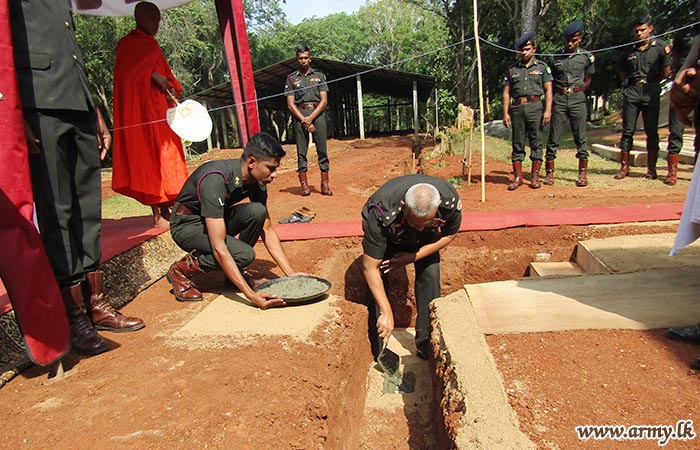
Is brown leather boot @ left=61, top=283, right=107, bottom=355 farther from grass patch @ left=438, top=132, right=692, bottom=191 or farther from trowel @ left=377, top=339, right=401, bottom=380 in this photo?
grass patch @ left=438, top=132, right=692, bottom=191

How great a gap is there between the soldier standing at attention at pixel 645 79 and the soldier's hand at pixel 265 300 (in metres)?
4.68

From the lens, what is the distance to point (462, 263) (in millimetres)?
3746

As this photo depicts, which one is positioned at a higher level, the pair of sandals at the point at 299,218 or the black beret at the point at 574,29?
the black beret at the point at 574,29

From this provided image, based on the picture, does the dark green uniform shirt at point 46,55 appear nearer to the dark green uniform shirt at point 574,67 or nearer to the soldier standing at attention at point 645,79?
the dark green uniform shirt at point 574,67

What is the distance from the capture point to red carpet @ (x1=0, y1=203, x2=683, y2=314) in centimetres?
349

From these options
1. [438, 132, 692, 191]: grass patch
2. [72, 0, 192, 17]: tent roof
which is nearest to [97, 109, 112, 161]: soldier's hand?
[72, 0, 192, 17]: tent roof

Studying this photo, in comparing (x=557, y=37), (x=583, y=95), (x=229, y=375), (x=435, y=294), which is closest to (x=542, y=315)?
(x=435, y=294)

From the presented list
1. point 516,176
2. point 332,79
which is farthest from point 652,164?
point 332,79

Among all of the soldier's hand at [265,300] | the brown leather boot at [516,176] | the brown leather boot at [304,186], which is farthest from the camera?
the brown leather boot at [304,186]

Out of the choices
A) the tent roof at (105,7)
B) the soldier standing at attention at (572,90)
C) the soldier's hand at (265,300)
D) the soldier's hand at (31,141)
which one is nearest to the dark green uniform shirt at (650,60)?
the soldier standing at attention at (572,90)

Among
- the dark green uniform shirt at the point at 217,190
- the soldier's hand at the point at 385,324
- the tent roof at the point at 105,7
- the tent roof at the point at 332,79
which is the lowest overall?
the soldier's hand at the point at 385,324

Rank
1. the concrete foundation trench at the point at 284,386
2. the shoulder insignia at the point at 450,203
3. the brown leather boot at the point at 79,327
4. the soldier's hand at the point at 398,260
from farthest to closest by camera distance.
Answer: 1. the soldier's hand at the point at 398,260
2. the shoulder insignia at the point at 450,203
3. the brown leather boot at the point at 79,327
4. the concrete foundation trench at the point at 284,386

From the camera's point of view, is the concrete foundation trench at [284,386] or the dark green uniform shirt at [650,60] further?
the dark green uniform shirt at [650,60]

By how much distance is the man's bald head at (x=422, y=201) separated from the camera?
224 centimetres
